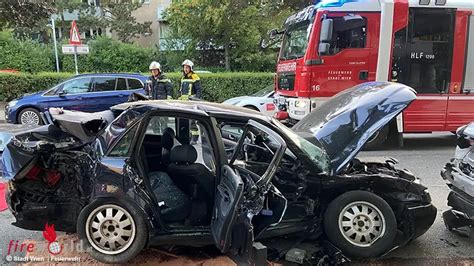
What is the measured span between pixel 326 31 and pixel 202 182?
17.2ft

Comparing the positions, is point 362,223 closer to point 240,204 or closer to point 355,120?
point 355,120

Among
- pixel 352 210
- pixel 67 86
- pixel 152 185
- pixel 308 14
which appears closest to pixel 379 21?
pixel 308 14

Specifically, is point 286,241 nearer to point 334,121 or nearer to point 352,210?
point 352,210

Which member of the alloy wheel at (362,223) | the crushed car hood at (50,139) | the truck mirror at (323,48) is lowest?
the alloy wheel at (362,223)

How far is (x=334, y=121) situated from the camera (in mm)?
4117

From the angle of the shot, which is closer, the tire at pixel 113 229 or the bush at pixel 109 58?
the tire at pixel 113 229

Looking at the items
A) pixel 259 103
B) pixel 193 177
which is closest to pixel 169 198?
pixel 193 177

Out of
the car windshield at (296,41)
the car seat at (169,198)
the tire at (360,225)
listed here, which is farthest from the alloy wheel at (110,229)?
the car windshield at (296,41)

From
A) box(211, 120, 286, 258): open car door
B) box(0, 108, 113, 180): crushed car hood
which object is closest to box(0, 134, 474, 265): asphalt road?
box(0, 108, 113, 180): crushed car hood

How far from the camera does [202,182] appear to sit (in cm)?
365

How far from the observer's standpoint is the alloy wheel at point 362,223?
370cm

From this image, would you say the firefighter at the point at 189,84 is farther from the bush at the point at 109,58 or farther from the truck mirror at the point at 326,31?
the bush at the point at 109,58

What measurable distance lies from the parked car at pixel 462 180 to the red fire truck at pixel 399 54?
12.9 feet

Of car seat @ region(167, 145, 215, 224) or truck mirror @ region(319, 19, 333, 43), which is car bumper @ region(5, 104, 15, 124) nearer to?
truck mirror @ region(319, 19, 333, 43)
